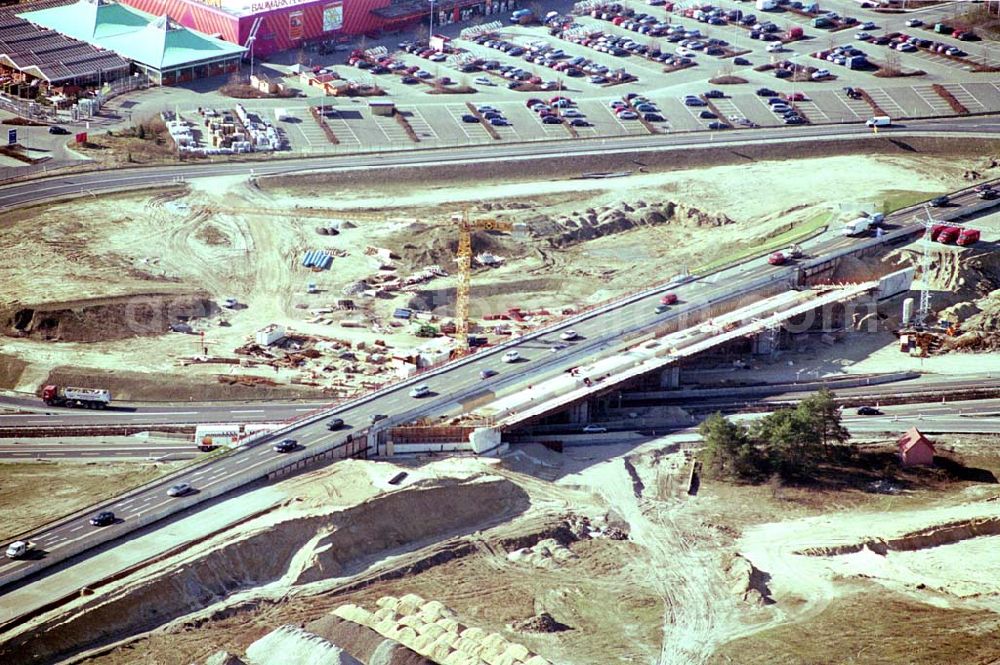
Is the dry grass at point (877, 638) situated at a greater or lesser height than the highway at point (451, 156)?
lesser

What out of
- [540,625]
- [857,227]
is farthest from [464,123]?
[540,625]

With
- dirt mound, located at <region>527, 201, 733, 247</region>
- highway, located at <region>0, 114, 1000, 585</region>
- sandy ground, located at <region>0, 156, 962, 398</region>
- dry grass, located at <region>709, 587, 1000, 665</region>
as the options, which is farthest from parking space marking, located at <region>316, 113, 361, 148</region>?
dry grass, located at <region>709, 587, 1000, 665</region>

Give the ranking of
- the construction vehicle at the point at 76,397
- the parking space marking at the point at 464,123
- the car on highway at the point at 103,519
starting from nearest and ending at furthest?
the car on highway at the point at 103,519
the construction vehicle at the point at 76,397
the parking space marking at the point at 464,123

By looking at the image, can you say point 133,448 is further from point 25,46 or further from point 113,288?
point 25,46

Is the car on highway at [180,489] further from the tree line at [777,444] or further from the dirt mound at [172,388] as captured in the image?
the tree line at [777,444]

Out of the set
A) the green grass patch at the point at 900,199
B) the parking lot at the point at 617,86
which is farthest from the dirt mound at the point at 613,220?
the parking lot at the point at 617,86

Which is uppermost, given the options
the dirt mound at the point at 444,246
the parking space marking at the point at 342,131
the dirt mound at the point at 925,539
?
the parking space marking at the point at 342,131
